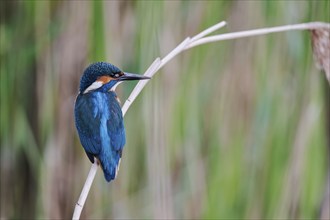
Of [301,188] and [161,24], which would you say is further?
[301,188]

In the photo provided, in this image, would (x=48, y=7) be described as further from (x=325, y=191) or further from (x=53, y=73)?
(x=325, y=191)

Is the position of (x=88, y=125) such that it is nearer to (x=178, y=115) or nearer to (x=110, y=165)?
(x=110, y=165)

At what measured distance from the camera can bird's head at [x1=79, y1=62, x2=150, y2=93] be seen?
1.09m

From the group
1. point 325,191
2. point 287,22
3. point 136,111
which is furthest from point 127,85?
point 325,191

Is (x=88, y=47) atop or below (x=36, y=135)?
atop

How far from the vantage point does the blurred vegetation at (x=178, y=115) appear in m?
1.69

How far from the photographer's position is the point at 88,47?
172cm

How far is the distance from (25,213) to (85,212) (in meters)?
0.15

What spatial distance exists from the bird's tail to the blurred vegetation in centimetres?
57

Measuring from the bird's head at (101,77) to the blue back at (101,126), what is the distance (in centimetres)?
2

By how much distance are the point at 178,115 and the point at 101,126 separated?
0.52m

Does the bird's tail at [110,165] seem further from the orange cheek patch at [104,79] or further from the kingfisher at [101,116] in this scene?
the orange cheek patch at [104,79]

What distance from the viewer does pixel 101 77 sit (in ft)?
3.69

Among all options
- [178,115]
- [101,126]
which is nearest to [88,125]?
[101,126]
